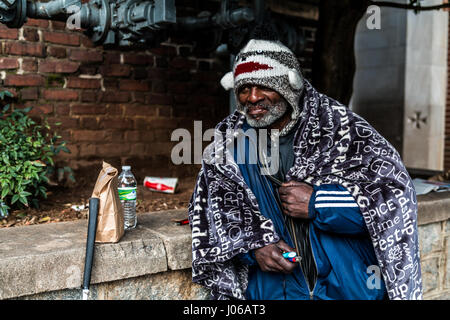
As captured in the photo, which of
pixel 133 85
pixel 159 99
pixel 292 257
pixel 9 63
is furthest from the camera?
pixel 159 99

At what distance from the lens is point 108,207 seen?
2148mm

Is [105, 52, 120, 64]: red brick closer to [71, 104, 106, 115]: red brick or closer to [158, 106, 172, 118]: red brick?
[71, 104, 106, 115]: red brick

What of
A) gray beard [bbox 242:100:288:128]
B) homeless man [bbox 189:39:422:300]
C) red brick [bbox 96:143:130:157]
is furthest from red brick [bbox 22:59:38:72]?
gray beard [bbox 242:100:288:128]

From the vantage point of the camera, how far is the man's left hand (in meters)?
2.09

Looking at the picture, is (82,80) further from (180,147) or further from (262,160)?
(262,160)

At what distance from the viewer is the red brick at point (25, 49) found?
3.68 metres

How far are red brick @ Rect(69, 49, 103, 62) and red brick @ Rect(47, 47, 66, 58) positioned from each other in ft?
0.21

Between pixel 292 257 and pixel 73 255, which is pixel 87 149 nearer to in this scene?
pixel 73 255

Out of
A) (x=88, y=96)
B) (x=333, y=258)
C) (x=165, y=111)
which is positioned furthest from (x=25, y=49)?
(x=333, y=258)

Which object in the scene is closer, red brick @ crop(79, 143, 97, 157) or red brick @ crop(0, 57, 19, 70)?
red brick @ crop(0, 57, 19, 70)

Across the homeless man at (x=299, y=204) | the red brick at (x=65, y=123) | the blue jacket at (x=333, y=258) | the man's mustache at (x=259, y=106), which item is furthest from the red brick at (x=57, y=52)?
the blue jacket at (x=333, y=258)

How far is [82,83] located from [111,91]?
27 centimetres

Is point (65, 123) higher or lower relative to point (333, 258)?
higher

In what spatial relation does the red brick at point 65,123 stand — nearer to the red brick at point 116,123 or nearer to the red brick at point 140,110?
the red brick at point 116,123
